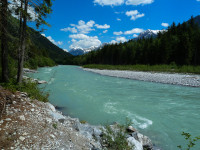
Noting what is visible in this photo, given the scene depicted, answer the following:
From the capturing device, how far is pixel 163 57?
4309 cm

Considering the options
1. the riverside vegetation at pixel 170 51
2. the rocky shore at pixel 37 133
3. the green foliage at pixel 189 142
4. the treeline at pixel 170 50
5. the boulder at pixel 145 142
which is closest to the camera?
the green foliage at pixel 189 142

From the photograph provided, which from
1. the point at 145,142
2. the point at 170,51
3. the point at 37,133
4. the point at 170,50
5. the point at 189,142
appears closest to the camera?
the point at 37,133

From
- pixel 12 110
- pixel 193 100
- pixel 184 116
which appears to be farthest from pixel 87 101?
pixel 193 100

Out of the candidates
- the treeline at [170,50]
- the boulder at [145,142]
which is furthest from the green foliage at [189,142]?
the treeline at [170,50]

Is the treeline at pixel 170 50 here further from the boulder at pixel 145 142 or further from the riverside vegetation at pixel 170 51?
the boulder at pixel 145 142

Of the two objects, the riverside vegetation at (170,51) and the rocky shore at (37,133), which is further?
the riverside vegetation at (170,51)

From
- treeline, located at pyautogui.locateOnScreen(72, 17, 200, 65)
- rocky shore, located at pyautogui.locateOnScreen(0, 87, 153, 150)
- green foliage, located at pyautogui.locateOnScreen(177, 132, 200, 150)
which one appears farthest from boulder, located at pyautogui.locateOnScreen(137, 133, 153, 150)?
treeline, located at pyautogui.locateOnScreen(72, 17, 200, 65)

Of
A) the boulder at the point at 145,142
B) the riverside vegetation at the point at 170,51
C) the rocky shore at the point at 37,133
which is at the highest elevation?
the riverside vegetation at the point at 170,51

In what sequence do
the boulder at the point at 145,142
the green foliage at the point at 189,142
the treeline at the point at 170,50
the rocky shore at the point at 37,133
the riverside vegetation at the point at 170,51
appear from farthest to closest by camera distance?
the treeline at the point at 170,50 < the riverside vegetation at the point at 170,51 < the boulder at the point at 145,142 < the rocky shore at the point at 37,133 < the green foliage at the point at 189,142

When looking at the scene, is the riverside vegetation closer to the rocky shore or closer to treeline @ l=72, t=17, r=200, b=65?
treeline @ l=72, t=17, r=200, b=65

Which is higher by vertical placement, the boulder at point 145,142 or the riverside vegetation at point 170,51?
the riverside vegetation at point 170,51

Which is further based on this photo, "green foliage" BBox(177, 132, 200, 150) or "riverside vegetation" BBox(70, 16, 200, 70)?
"riverside vegetation" BBox(70, 16, 200, 70)

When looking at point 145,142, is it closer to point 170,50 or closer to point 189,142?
point 189,142

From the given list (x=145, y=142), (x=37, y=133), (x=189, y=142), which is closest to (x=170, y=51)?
(x=189, y=142)
